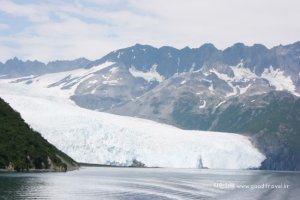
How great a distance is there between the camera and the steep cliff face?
367 feet

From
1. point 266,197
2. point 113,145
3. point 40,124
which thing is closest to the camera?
point 266,197

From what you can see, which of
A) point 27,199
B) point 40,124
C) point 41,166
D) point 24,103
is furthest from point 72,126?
point 27,199

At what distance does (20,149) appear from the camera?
115250mm

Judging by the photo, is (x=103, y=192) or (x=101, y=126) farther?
(x=101, y=126)

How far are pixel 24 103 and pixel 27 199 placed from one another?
134 m

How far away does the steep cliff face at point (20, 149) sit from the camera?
112 m

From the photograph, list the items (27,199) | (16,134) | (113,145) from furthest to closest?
(113,145) < (16,134) < (27,199)

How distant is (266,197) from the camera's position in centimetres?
8994

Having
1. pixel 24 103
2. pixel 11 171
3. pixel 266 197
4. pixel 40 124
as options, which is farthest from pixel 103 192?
pixel 24 103

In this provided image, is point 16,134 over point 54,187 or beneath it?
over

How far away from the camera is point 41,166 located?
407 feet

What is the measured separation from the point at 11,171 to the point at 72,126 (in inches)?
2992

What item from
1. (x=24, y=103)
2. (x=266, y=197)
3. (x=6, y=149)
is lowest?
(x=266, y=197)

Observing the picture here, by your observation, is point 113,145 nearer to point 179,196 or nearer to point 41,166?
point 41,166
